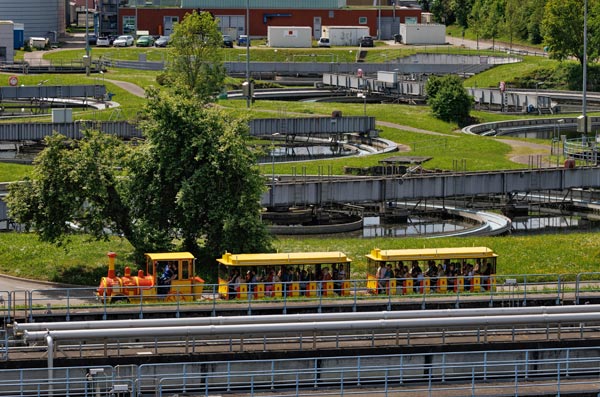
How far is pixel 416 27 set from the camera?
172 metres

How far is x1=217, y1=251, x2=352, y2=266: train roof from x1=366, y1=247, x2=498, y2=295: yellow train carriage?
4.88 ft

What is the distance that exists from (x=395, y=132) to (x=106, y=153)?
5428 centimetres

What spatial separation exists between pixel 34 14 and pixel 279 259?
125 m

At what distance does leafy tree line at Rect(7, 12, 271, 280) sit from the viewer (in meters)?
60.0

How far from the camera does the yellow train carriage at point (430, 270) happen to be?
54.6 metres

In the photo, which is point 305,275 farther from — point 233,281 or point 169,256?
point 169,256

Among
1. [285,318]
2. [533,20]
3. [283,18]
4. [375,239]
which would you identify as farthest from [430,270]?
[283,18]

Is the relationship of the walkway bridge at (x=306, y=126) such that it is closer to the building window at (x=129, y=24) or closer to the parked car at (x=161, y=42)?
the parked car at (x=161, y=42)

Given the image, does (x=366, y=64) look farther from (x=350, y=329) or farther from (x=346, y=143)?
(x=350, y=329)

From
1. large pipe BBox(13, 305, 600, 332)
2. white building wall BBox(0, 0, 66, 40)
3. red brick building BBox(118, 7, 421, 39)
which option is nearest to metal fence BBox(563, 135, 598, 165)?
large pipe BBox(13, 305, 600, 332)

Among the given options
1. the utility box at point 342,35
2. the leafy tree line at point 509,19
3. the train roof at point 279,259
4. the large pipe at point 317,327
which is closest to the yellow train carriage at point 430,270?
the train roof at point 279,259

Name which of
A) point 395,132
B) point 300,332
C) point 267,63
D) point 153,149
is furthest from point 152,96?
point 267,63

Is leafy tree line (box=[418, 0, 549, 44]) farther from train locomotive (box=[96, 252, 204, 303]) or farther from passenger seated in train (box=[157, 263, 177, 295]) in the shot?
passenger seated in train (box=[157, 263, 177, 295])

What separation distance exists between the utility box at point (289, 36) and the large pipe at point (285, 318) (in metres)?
124
